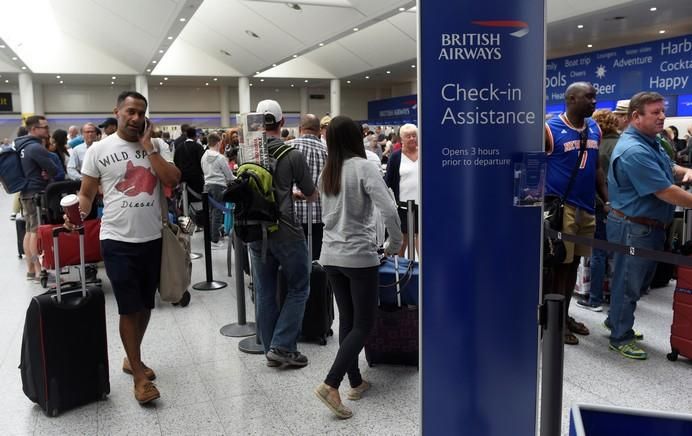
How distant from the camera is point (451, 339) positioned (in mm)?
1922

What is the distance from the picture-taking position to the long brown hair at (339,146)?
9.19ft

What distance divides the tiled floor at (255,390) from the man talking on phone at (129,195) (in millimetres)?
260

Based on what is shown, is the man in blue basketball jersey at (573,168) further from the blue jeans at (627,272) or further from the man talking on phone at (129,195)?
the man talking on phone at (129,195)

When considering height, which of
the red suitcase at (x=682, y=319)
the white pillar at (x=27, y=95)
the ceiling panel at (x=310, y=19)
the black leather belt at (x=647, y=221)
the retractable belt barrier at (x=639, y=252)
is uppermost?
the ceiling panel at (x=310, y=19)

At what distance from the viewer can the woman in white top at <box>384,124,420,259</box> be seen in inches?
195

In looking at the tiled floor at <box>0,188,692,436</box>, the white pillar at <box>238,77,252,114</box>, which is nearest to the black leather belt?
the tiled floor at <box>0,188,692,436</box>

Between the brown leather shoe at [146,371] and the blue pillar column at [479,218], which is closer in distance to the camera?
the blue pillar column at [479,218]

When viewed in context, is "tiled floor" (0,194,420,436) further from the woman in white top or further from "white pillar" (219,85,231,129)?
"white pillar" (219,85,231,129)

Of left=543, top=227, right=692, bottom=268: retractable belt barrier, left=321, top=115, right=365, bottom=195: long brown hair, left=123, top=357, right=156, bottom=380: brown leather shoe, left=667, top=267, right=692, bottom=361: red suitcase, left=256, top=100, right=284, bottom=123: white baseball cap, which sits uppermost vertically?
left=256, top=100, right=284, bottom=123: white baseball cap

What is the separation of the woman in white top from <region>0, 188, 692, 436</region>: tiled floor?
1365 millimetres

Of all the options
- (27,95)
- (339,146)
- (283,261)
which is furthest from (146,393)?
(27,95)

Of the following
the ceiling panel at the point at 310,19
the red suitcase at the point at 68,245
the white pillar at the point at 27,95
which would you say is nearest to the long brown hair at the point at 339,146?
the red suitcase at the point at 68,245

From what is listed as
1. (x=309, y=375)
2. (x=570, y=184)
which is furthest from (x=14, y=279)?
(x=570, y=184)

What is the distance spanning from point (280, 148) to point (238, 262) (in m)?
1.15
